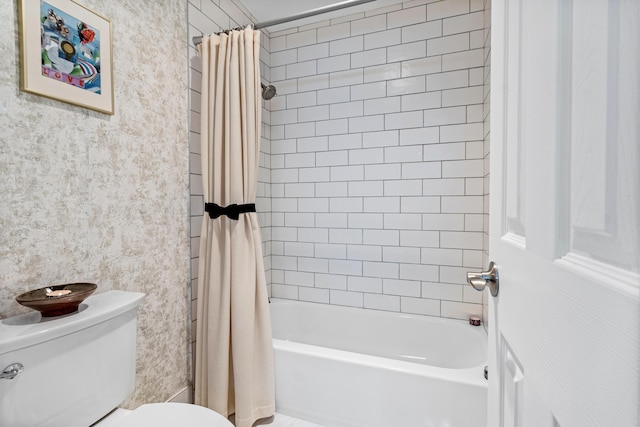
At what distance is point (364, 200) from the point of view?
2.28 metres

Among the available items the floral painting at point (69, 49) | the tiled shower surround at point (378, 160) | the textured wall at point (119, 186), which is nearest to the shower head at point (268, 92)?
A: the tiled shower surround at point (378, 160)

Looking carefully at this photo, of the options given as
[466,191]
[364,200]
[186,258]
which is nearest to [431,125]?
[466,191]

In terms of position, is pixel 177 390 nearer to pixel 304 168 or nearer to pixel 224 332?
pixel 224 332

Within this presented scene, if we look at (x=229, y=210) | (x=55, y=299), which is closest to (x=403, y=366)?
(x=229, y=210)

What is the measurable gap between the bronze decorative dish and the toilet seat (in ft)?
1.43

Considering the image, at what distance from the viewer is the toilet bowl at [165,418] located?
1.04 metres

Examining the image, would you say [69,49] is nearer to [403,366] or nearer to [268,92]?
[268,92]

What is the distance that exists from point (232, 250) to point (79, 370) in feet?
2.56

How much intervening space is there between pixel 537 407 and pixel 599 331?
0.25m

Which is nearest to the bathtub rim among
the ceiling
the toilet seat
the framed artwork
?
the toilet seat

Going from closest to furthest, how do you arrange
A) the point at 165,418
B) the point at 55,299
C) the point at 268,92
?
the point at 55,299, the point at 165,418, the point at 268,92

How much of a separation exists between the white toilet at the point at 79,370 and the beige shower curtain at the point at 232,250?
457 mm

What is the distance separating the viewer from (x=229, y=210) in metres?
1.60

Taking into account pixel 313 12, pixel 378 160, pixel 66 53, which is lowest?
pixel 378 160
